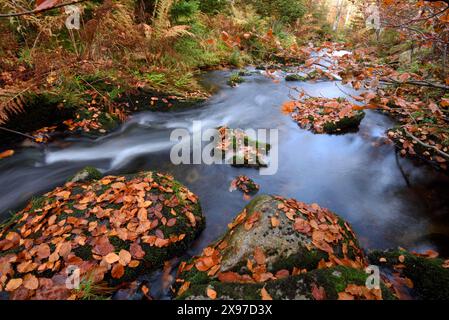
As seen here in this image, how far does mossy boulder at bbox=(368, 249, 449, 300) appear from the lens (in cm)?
293

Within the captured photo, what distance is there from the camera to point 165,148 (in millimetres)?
6102

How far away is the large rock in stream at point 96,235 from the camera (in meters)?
2.76

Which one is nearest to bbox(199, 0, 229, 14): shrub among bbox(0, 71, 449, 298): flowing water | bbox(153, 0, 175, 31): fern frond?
bbox(153, 0, 175, 31): fern frond

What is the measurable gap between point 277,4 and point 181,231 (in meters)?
17.9

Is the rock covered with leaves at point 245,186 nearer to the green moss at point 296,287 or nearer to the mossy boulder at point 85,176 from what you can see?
the mossy boulder at point 85,176

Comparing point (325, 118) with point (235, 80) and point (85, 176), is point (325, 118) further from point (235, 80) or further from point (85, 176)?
point (85, 176)

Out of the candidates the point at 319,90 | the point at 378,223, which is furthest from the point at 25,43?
the point at 319,90

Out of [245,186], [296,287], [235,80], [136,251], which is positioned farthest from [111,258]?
[235,80]

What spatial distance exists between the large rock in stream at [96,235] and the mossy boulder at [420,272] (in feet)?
8.21

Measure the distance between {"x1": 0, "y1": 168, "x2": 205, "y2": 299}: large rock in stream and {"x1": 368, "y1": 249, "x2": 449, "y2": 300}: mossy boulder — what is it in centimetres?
250

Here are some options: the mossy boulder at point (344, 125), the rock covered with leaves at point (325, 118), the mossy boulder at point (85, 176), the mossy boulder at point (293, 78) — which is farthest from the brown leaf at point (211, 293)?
the mossy boulder at point (293, 78)

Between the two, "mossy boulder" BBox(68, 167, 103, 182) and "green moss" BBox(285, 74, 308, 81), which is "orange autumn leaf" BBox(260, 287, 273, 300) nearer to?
"mossy boulder" BBox(68, 167, 103, 182)

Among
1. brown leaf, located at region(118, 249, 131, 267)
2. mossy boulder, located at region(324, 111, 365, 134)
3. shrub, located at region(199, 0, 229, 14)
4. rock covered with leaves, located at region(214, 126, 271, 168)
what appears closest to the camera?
brown leaf, located at region(118, 249, 131, 267)
